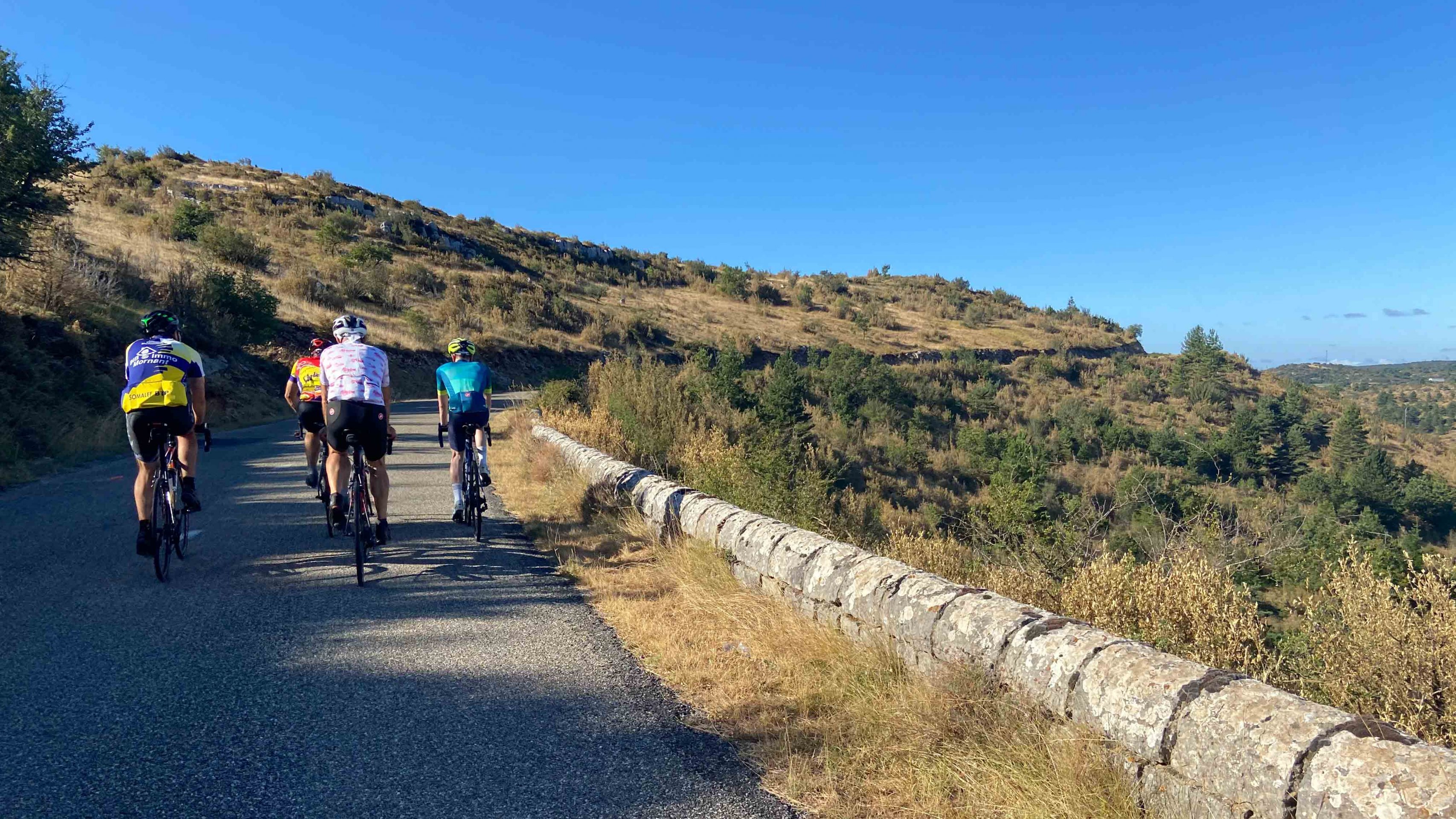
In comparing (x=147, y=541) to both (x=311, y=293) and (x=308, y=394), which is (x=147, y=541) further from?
(x=311, y=293)

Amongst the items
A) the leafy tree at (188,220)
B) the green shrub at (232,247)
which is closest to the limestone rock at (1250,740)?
the green shrub at (232,247)

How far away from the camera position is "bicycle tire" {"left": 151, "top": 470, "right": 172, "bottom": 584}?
5.39m

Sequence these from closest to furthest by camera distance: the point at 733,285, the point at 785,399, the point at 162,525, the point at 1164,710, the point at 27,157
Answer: the point at 1164,710 → the point at 162,525 → the point at 27,157 → the point at 785,399 → the point at 733,285

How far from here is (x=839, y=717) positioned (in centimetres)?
364

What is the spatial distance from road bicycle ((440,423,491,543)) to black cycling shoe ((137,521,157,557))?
2325 mm

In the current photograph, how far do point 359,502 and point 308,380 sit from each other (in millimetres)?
1779

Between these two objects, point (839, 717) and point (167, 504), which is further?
point (167, 504)

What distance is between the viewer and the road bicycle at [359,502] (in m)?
5.59

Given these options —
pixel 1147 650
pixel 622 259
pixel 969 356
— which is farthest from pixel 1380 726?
pixel 622 259

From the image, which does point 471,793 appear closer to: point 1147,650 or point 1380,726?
point 1147,650

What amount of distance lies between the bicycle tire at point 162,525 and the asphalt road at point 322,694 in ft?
0.39

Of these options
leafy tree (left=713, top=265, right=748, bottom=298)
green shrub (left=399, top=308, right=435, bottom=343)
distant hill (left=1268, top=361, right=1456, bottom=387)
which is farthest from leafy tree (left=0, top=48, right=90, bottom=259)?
distant hill (left=1268, top=361, right=1456, bottom=387)

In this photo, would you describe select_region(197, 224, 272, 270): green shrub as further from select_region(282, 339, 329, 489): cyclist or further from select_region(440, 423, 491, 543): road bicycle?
select_region(440, 423, 491, 543): road bicycle

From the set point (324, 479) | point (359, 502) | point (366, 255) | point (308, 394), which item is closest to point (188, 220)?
point (366, 255)
